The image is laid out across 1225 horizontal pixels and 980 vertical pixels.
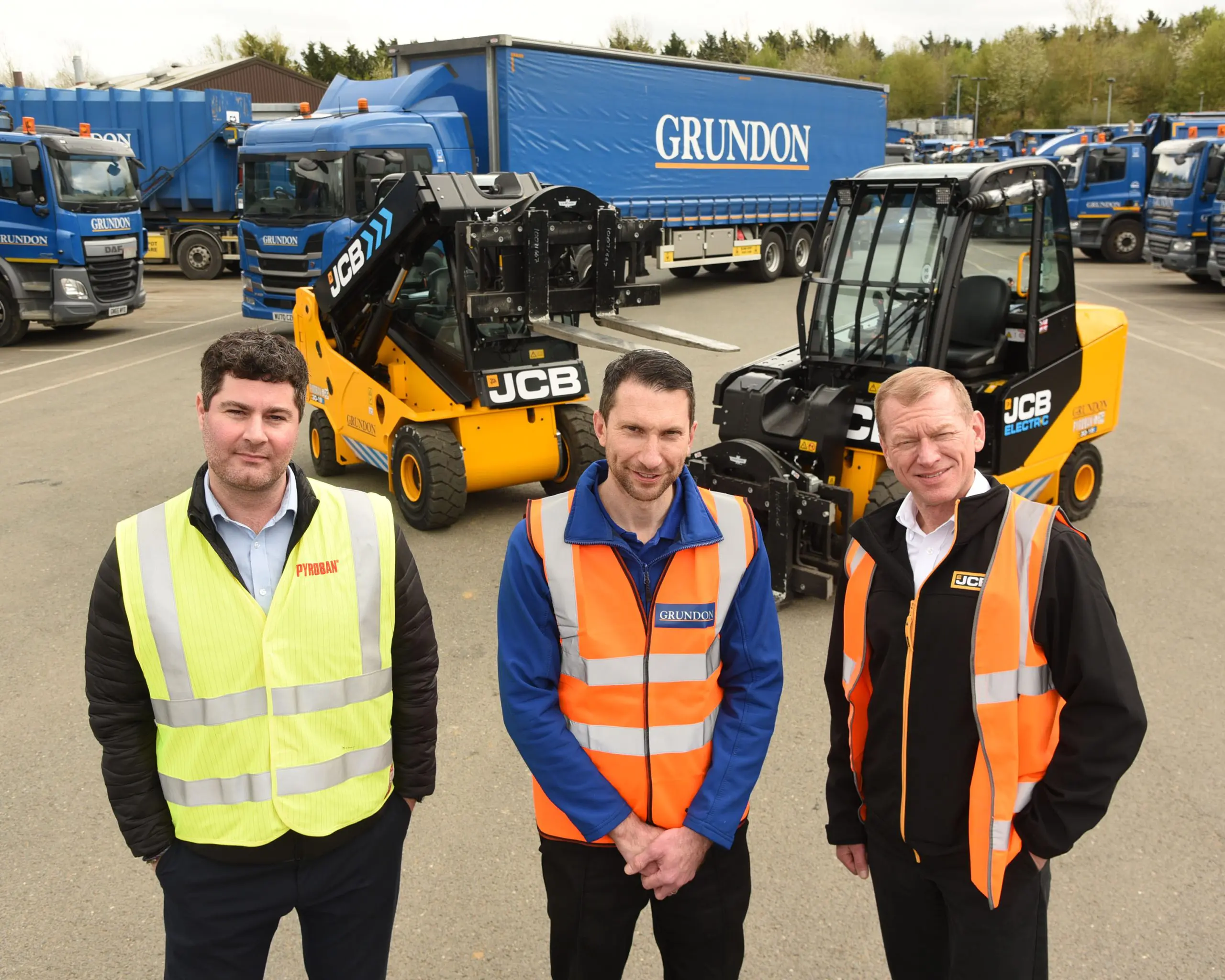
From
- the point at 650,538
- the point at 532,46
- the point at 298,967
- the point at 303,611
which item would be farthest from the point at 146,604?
the point at 532,46

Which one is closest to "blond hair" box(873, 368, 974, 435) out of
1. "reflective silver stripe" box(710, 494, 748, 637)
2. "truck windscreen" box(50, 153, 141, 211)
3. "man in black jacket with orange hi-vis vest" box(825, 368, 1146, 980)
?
"man in black jacket with orange hi-vis vest" box(825, 368, 1146, 980)

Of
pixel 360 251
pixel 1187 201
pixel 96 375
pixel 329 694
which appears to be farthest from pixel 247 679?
pixel 1187 201

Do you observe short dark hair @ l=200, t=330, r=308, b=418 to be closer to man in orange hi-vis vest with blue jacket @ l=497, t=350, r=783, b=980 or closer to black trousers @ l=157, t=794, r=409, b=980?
man in orange hi-vis vest with blue jacket @ l=497, t=350, r=783, b=980

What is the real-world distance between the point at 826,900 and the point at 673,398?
2.18 metres

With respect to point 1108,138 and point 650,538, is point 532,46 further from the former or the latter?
point 1108,138

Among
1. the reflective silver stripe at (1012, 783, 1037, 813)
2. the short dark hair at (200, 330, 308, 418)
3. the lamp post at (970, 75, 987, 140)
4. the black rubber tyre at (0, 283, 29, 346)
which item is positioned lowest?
the black rubber tyre at (0, 283, 29, 346)

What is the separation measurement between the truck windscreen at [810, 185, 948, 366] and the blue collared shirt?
4650 millimetres

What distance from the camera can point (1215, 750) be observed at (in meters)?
4.73

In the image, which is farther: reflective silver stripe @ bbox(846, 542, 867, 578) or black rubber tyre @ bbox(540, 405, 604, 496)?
black rubber tyre @ bbox(540, 405, 604, 496)

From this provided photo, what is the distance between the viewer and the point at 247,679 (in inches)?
92.8

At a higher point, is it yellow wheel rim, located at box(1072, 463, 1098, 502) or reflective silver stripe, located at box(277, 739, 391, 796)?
reflective silver stripe, located at box(277, 739, 391, 796)

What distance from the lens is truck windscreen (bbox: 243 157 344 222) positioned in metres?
14.6

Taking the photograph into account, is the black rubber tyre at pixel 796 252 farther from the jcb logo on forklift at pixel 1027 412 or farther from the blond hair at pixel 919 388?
the blond hair at pixel 919 388

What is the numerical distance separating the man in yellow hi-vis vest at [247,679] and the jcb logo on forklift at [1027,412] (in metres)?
4.84
